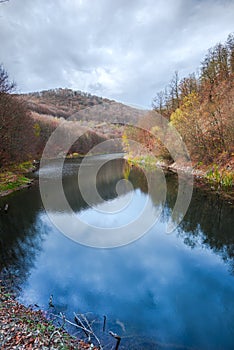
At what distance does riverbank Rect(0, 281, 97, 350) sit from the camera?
14.0 ft

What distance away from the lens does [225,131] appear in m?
20.3

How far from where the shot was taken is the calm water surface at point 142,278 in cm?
546

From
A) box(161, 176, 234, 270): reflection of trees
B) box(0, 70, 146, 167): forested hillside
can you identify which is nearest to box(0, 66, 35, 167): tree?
box(0, 70, 146, 167): forested hillside

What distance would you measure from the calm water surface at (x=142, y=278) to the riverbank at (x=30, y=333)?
619mm

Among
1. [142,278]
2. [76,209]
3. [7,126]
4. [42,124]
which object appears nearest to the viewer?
[142,278]

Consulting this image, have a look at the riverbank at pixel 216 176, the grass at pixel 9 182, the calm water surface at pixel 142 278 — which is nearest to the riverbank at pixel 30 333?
the calm water surface at pixel 142 278

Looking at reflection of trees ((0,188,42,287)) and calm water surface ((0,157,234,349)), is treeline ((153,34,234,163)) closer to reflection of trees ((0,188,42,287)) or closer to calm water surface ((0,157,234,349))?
calm water surface ((0,157,234,349))

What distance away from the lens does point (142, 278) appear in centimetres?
773

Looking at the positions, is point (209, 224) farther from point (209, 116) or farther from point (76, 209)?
point (209, 116)

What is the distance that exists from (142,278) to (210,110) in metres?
18.7

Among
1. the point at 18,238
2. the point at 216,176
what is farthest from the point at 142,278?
the point at 216,176

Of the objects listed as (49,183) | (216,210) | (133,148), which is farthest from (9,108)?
(133,148)

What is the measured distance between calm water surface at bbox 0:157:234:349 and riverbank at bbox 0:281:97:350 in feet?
2.03

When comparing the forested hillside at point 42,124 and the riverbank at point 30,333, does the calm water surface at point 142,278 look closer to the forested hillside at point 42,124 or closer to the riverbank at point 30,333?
Answer: the riverbank at point 30,333
